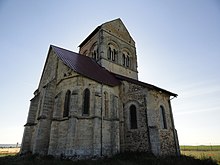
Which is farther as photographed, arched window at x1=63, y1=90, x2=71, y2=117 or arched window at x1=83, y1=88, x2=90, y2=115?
arched window at x1=63, y1=90, x2=71, y2=117

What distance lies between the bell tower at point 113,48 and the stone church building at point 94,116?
15.4 feet

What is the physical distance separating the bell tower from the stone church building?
4.69 m

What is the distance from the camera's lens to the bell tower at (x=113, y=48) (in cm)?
2150

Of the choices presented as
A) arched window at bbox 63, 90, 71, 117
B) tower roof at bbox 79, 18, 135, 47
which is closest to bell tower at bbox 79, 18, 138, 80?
tower roof at bbox 79, 18, 135, 47

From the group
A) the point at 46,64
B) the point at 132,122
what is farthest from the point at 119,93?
the point at 46,64

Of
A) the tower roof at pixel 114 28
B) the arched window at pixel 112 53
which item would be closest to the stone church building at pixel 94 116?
the arched window at pixel 112 53

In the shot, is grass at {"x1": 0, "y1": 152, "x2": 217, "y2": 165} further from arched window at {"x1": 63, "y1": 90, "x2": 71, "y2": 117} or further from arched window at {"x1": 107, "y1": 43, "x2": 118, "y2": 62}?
arched window at {"x1": 107, "y1": 43, "x2": 118, "y2": 62}

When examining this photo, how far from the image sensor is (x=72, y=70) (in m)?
13.7

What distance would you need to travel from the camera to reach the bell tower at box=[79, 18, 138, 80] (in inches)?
846

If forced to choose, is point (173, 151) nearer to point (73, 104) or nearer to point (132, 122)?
point (132, 122)

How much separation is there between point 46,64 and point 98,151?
12.2 m

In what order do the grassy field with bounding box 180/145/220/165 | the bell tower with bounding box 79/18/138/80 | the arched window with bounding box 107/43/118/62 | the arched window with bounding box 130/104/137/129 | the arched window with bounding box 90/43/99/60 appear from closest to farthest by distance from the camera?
the arched window with bounding box 130/104/137/129, the grassy field with bounding box 180/145/220/165, the bell tower with bounding box 79/18/138/80, the arched window with bounding box 107/43/118/62, the arched window with bounding box 90/43/99/60

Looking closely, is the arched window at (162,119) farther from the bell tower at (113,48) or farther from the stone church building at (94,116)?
the bell tower at (113,48)

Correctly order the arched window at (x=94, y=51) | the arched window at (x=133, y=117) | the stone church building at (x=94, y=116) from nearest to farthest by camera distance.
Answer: the stone church building at (x=94, y=116) → the arched window at (x=133, y=117) → the arched window at (x=94, y=51)
